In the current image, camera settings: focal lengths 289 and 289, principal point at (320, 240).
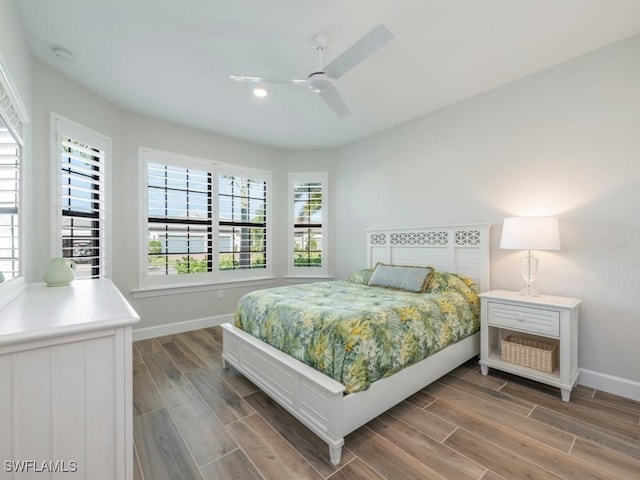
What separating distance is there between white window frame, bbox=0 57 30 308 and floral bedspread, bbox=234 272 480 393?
1.50 metres

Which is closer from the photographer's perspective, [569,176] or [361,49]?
[361,49]

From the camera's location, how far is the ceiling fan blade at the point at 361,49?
1.61 meters

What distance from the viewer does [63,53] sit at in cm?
233

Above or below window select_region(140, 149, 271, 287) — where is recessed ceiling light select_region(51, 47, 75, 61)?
above

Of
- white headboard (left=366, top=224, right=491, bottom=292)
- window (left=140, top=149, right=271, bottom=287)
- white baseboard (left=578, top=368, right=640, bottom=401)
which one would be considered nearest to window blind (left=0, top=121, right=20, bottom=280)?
window (left=140, top=149, right=271, bottom=287)

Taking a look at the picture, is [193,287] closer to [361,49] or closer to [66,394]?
[66,394]

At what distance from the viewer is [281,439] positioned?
5.95 ft

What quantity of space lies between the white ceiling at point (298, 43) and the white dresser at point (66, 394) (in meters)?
2.01

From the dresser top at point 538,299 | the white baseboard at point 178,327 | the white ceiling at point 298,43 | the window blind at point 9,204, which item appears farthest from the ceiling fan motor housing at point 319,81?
the white baseboard at point 178,327

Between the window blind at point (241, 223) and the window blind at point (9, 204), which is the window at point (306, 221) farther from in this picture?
the window blind at point (9, 204)

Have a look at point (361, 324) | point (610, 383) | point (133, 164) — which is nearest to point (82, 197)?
point (133, 164)

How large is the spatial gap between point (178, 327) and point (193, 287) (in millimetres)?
541

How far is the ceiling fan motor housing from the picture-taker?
196 centimetres

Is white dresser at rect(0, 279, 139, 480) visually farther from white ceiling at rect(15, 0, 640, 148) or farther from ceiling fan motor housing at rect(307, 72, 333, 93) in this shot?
white ceiling at rect(15, 0, 640, 148)
